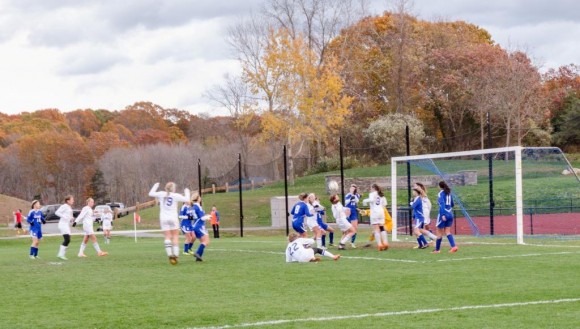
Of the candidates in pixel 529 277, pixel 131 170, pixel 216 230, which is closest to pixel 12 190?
pixel 131 170

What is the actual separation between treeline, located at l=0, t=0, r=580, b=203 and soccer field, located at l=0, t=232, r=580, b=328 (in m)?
28.7

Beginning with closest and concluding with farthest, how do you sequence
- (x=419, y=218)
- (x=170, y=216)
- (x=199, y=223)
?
(x=170, y=216)
(x=199, y=223)
(x=419, y=218)

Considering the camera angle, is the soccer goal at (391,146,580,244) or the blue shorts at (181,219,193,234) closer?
the blue shorts at (181,219,193,234)

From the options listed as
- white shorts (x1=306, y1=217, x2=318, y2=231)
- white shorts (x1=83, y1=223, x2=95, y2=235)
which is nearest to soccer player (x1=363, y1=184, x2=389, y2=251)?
white shorts (x1=306, y1=217, x2=318, y2=231)

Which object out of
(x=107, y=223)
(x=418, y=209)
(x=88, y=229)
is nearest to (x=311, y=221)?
(x=418, y=209)

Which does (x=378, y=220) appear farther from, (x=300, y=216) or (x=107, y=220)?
(x=107, y=220)

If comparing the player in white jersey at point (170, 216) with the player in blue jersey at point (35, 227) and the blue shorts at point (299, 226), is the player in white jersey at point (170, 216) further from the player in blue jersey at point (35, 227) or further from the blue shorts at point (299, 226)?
the player in blue jersey at point (35, 227)

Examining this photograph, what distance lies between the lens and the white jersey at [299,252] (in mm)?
20259

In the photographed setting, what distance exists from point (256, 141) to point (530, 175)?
3781 centimetres

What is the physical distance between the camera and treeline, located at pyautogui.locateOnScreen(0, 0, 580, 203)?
2456 inches

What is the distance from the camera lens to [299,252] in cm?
2030

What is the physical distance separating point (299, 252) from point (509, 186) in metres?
21.8

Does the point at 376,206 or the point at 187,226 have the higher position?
the point at 376,206

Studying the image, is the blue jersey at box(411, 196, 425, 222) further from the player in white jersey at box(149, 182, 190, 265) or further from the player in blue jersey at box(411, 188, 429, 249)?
the player in white jersey at box(149, 182, 190, 265)
